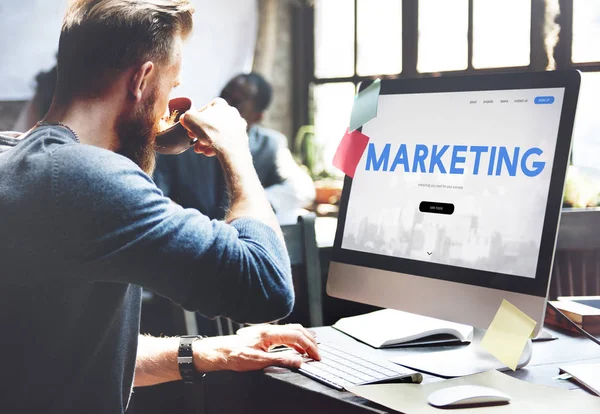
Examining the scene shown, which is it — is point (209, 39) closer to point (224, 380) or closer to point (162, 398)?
point (162, 398)

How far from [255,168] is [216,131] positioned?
2.46 meters

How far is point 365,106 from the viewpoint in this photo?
4.17 ft

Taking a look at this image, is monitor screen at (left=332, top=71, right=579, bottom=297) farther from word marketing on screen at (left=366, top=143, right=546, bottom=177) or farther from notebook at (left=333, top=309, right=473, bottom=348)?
notebook at (left=333, top=309, right=473, bottom=348)

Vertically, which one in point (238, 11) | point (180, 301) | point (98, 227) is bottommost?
point (180, 301)

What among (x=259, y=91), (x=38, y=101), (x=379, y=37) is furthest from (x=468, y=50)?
(x=38, y=101)

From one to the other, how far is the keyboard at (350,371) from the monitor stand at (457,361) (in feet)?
0.11

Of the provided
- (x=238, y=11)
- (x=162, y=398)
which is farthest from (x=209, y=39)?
(x=162, y=398)

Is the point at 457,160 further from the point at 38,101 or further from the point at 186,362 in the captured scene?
the point at 38,101

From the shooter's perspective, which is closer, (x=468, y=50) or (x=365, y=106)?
(x=365, y=106)

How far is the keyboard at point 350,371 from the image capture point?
98cm

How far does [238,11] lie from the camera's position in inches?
214

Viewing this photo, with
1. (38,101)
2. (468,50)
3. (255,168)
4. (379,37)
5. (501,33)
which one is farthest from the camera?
(379,37)

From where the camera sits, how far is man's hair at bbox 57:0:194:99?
1053 millimetres

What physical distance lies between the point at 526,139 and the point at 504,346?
30cm
